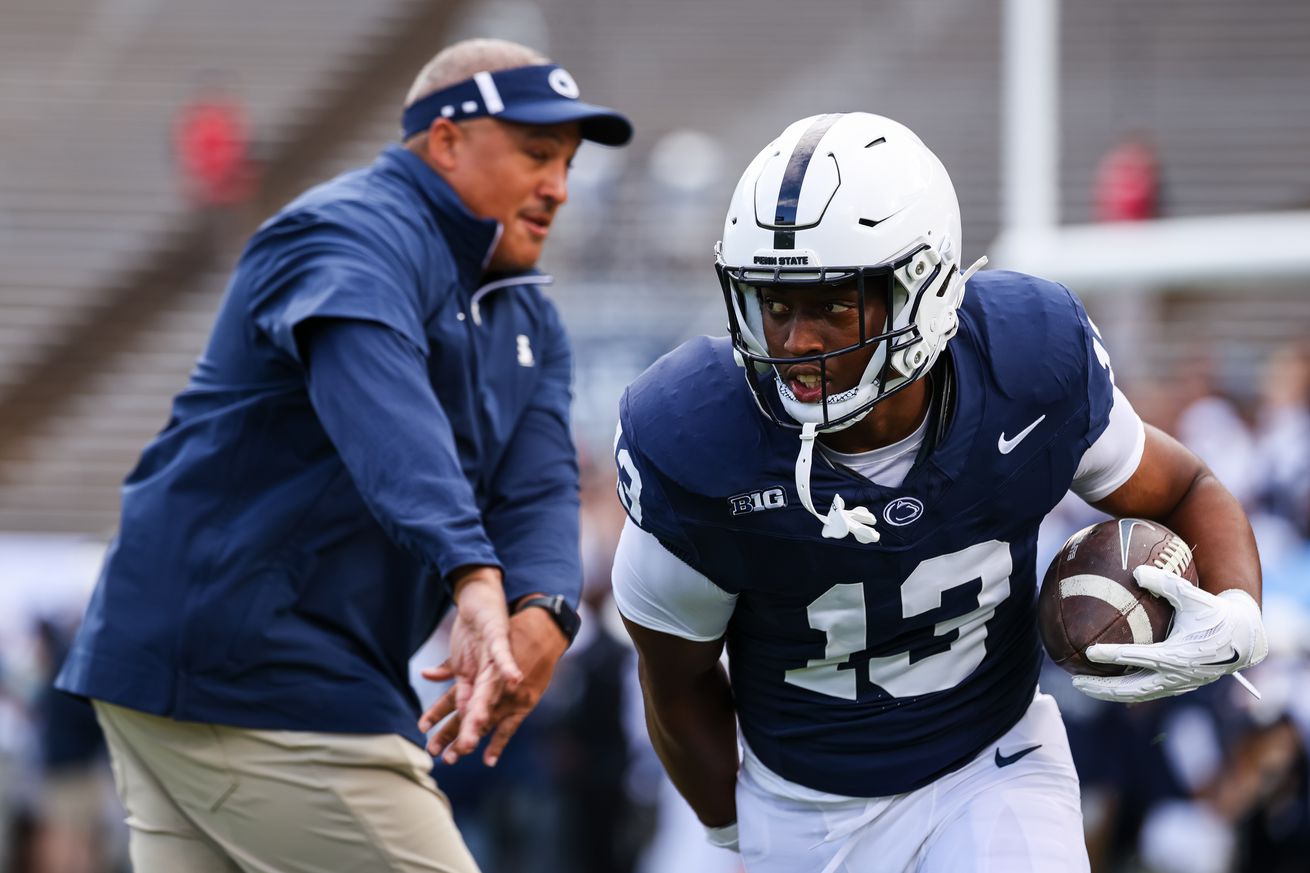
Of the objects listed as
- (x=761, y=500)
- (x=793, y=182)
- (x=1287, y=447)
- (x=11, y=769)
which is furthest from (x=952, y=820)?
(x=11, y=769)

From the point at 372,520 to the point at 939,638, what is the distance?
1.03 meters

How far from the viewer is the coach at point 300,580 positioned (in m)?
3.04

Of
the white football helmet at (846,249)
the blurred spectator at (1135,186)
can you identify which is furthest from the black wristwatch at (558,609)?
the blurred spectator at (1135,186)

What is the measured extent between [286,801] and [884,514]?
121cm

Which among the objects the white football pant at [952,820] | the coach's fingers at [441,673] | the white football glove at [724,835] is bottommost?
the white football glove at [724,835]

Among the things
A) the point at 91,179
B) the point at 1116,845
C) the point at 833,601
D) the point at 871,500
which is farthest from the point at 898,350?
the point at 91,179

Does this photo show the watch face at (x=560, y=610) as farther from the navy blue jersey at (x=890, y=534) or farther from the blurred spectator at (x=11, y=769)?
the blurred spectator at (x=11, y=769)

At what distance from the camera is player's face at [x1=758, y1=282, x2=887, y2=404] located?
2633 millimetres

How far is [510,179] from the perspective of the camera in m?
3.44

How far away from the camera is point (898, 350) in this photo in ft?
8.70

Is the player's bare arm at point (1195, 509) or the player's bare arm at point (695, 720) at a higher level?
the player's bare arm at point (1195, 509)

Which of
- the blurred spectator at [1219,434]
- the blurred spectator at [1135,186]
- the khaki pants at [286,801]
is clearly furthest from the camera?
the blurred spectator at [1135,186]

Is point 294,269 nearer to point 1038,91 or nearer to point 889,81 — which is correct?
point 1038,91

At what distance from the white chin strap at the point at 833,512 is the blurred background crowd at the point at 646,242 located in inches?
134
